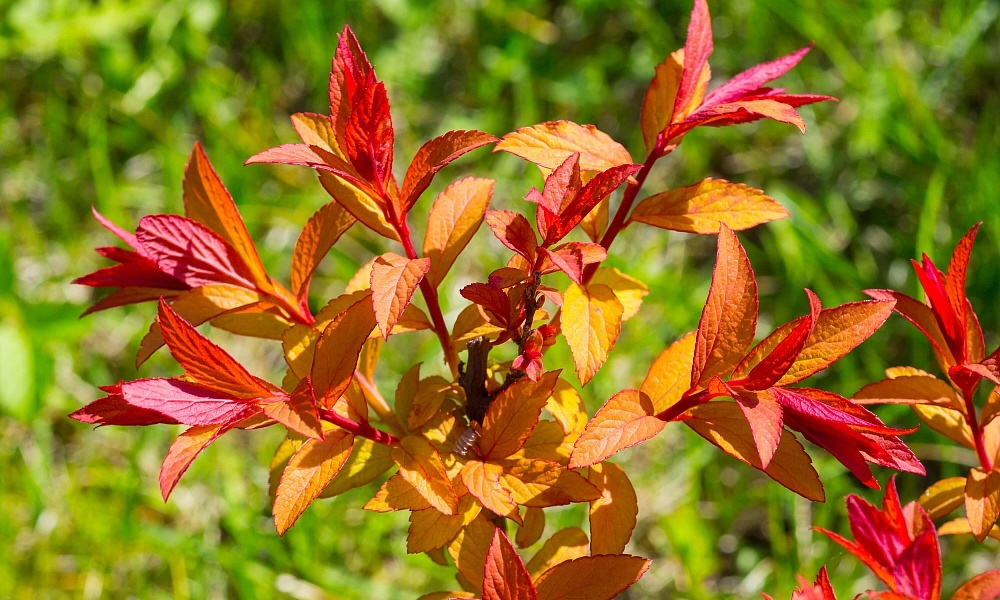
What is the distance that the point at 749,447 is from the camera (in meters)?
0.75

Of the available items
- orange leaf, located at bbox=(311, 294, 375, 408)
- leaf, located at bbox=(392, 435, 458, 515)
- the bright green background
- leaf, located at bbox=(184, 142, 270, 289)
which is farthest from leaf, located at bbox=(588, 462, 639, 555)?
the bright green background

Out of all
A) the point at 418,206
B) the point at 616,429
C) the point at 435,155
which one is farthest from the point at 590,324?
the point at 418,206

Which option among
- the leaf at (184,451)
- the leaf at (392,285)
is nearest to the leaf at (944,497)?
the leaf at (392,285)

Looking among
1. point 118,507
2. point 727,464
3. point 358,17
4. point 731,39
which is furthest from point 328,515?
point 731,39

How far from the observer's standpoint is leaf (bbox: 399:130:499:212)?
0.75m

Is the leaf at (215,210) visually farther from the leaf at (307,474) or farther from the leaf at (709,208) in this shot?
the leaf at (709,208)

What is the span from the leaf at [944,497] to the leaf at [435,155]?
0.61m

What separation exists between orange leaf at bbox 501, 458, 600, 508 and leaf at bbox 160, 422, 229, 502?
10.1 inches

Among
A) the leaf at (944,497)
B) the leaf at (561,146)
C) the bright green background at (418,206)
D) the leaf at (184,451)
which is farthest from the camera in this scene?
the bright green background at (418,206)

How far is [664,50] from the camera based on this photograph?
2418 millimetres

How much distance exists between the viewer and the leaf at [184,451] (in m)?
0.69

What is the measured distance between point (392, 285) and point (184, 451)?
8.7 inches

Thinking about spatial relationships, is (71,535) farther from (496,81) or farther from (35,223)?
(496,81)

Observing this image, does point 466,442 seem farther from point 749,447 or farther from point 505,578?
point 749,447
